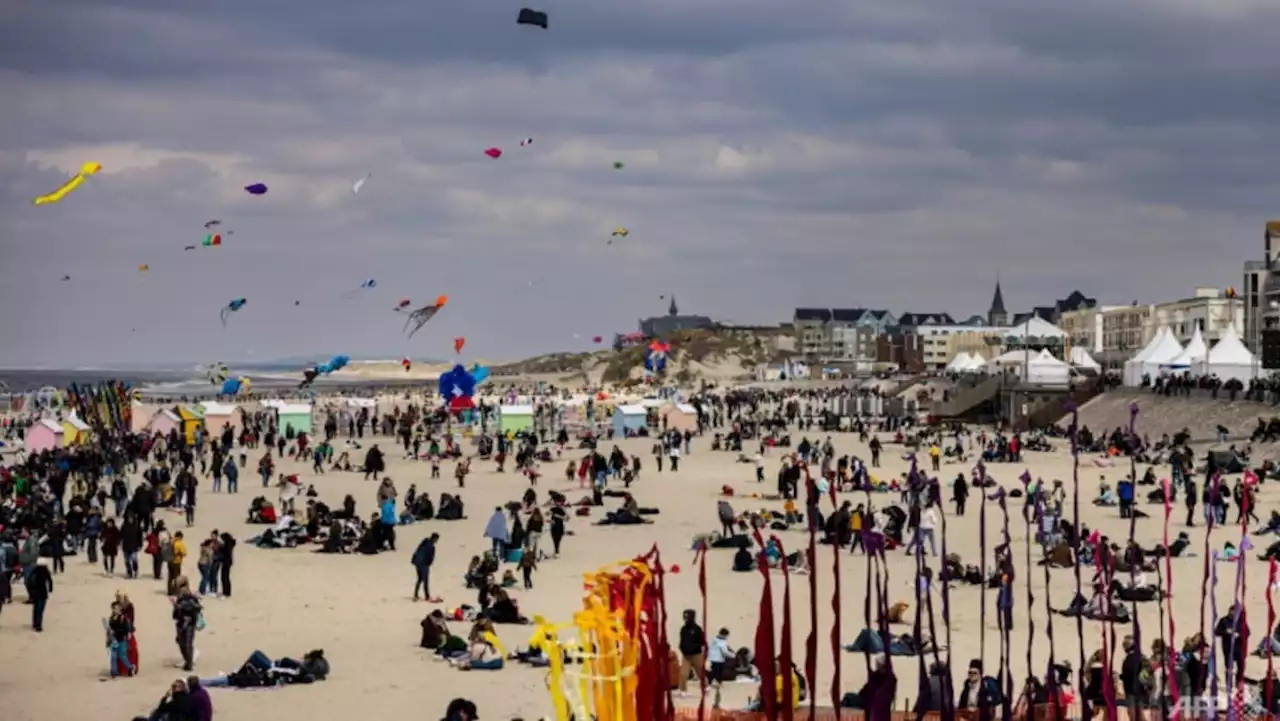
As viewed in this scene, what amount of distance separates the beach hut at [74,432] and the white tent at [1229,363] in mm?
37199

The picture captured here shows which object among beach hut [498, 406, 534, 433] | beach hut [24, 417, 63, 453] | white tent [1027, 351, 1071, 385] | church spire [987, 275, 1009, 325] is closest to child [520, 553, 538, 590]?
beach hut [24, 417, 63, 453]

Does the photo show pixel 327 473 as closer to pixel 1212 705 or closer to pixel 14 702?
pixel 14 702

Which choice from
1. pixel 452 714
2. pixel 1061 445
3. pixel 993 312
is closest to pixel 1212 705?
pixel 452 714

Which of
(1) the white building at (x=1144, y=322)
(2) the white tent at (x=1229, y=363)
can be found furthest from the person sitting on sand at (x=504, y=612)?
(1) the white building at (x=1144, y=322)

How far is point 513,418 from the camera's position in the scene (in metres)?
47.2

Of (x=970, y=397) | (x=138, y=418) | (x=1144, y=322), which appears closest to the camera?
(x=138, y=418)

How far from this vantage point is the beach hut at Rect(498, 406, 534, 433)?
4703 cm

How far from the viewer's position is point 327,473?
37781 millimetres

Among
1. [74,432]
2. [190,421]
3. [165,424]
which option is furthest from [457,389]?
[74,432]

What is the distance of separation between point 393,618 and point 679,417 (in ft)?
108

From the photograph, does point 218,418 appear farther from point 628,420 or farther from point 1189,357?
point 1189,357

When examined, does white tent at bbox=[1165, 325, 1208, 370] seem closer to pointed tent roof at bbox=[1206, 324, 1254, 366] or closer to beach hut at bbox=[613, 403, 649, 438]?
pointed tent roof at bbox=[1206, 324, 1254, 366]

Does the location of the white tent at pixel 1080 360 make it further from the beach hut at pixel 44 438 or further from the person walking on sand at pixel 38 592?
the person walking on sand at pixel 38 592

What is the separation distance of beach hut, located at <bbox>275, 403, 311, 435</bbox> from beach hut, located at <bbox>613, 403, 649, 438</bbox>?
10.5m
